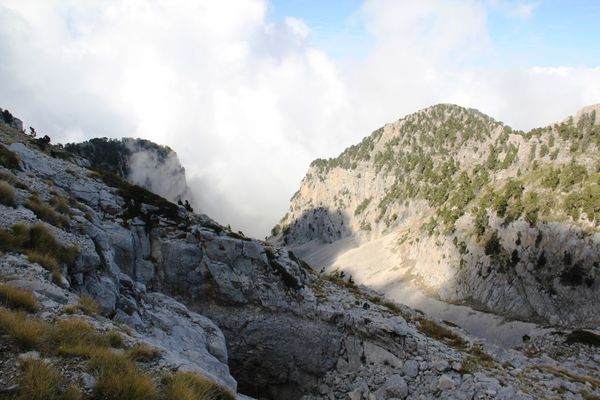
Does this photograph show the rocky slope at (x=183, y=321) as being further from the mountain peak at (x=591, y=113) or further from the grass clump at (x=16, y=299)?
the mountain peak at (x=591, y=113)

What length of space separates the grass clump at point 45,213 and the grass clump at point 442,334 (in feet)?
81.6

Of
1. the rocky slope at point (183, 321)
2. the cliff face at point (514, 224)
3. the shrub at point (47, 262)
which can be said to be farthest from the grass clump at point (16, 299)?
the cliff face at point (514, 224)

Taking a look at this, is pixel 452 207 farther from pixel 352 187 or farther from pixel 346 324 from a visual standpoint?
pixel 352 187

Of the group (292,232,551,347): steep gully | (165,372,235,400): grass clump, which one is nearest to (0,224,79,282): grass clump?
(165,372,235,400): grass clump

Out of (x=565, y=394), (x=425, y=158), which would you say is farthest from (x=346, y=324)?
(x=425, y=158)

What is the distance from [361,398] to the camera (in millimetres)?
23812

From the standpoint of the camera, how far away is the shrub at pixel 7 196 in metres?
16.3

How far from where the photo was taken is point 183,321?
66.5ft

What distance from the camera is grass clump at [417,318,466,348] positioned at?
91.2ft

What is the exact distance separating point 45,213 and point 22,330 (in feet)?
36.2

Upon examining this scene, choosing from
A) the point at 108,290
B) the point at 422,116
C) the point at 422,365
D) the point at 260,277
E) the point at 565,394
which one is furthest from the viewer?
the point at 422,116

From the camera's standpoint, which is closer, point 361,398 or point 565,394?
point 565,394

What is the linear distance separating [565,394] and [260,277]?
2105cm

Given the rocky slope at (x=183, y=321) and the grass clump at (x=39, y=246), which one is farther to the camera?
the grass clump at (x=39, y=246)
